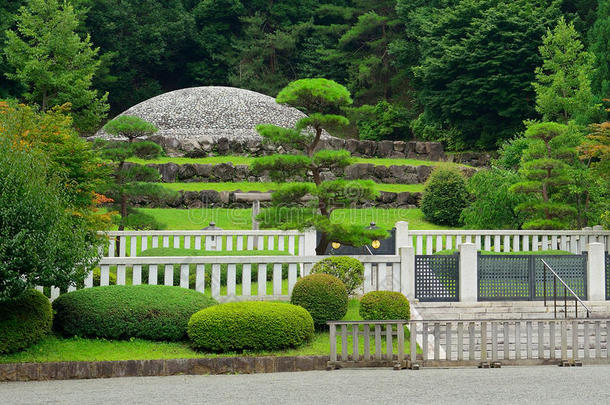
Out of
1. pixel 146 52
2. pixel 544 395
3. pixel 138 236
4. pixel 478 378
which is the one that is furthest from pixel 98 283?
pixel 146 52

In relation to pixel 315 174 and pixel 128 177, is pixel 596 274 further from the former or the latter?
pixel 128 177

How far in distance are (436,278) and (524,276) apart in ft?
5.48

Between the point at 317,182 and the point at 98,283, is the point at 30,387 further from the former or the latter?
the point at 317,182

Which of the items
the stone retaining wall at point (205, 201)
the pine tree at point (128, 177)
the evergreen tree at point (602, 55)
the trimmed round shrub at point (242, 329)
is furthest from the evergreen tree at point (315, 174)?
the evergreen tree at point (602, 55)

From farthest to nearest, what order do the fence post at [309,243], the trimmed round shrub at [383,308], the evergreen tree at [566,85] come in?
the evergreen tree at [566,85] → the fence post at [309,243] → the trimmed round shrub at [383,308]

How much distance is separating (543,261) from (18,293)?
8771 millimetres

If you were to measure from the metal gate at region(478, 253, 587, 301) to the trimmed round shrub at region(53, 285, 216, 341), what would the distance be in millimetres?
5228

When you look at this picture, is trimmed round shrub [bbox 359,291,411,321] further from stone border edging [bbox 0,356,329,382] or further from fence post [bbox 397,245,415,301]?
fence post [bbox 397,245,415,301]

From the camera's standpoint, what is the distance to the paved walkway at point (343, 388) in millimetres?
8969

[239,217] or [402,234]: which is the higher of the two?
[239,217]


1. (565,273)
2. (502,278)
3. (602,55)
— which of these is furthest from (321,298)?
(602,55)

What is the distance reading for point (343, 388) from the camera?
951cm

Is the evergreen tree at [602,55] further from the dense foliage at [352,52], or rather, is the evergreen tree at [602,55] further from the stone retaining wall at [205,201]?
the stone retaining wall at [205,201]

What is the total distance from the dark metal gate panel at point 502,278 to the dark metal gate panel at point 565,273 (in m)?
0.21
